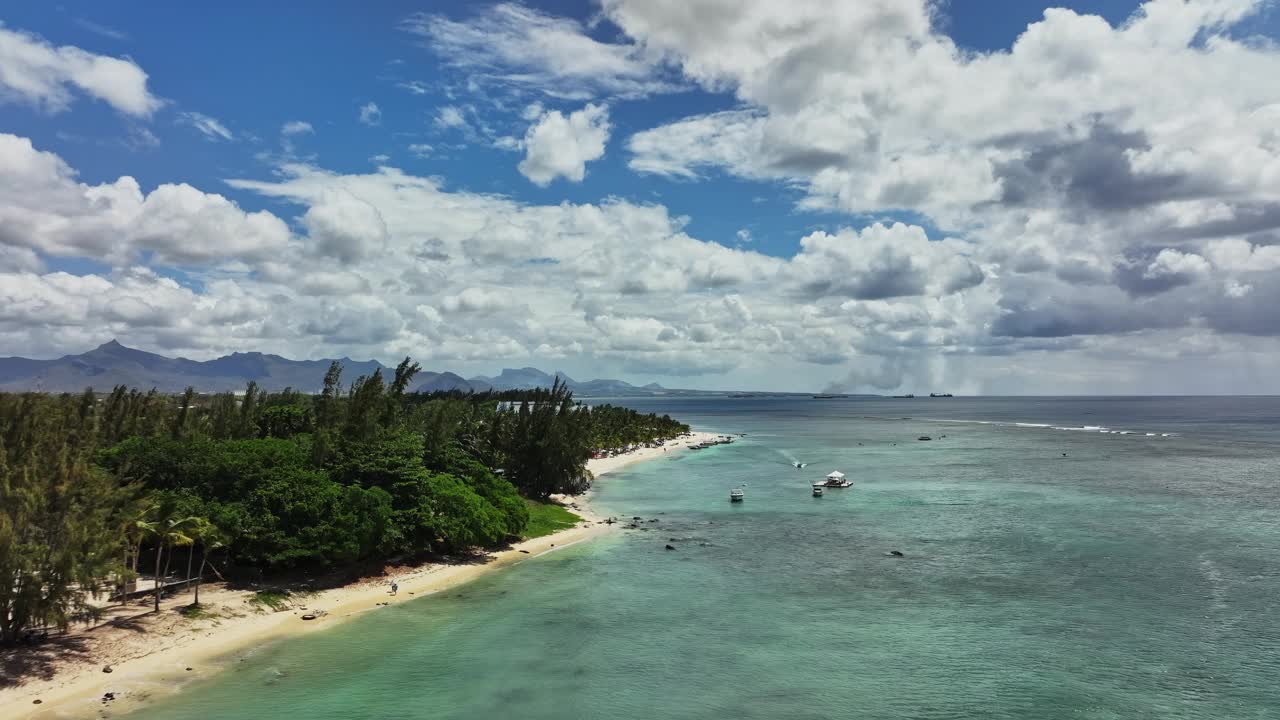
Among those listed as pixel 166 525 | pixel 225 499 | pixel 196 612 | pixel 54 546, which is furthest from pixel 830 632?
pixel 54 546

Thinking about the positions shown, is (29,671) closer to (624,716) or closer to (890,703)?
(624,716)

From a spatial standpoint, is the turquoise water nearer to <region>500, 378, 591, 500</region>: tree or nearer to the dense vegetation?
the dense vegetation

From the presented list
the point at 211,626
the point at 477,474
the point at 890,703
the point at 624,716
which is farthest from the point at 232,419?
the point at 890,703

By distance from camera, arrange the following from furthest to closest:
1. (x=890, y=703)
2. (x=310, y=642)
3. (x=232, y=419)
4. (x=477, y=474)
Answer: (x=232, y=419), (x=477, y=474), (x=310, y=642), (x=890, y=703)

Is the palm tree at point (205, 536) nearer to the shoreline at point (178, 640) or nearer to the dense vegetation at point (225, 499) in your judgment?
the dense vegetation at point (225, 499)

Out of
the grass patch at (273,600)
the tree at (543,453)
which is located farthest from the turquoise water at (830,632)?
the tree at (543,453)
